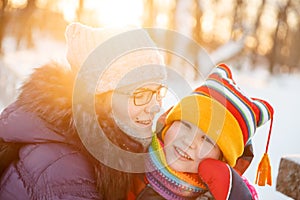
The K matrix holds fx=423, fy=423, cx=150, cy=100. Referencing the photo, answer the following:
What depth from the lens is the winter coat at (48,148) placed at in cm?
170

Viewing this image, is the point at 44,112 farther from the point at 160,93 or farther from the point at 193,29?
the point at 193,29

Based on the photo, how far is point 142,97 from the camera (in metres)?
1.89

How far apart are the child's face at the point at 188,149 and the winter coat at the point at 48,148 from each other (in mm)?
295

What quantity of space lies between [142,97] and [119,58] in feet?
0.66

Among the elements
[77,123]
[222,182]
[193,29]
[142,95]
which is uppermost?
[142,95]

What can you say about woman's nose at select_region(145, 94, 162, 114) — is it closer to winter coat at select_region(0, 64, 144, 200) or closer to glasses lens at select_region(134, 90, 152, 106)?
glasses lens at select_region(134, 90, 152, 106)

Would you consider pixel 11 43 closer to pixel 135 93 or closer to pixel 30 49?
pixel 30 49

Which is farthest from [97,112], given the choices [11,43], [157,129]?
[11,43]

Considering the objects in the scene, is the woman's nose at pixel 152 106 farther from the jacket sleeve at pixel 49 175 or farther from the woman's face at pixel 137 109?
the jacket sleeve at pixel 49 175

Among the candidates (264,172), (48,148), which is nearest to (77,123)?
(48,148)

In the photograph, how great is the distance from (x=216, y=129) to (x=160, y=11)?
24565mm

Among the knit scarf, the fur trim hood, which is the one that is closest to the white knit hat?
the fur trim hood

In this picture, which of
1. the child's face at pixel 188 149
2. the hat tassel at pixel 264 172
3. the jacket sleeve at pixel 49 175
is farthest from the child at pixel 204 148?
the jacket sleeve at pixel 49 175

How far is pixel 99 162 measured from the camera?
5.98 ft
